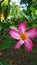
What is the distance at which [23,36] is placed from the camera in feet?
2.16

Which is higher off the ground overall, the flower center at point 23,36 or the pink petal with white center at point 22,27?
the pink petal with white center at point 22,27

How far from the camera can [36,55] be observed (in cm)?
77

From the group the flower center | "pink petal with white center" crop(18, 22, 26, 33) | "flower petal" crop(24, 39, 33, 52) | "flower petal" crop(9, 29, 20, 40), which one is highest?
"pink petal with white center" crop(18, 22, 26, 33)

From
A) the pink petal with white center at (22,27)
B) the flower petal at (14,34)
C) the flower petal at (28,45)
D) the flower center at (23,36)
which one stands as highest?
the pink petal with white center at (22,27)

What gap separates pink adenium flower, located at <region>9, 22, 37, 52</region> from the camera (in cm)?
62

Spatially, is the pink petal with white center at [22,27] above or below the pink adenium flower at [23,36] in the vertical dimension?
above

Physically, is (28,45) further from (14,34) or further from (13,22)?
(13,22)

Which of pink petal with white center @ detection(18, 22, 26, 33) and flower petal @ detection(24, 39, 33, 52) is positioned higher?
pink petal with white center @ detection(18, 22, 26, 33)

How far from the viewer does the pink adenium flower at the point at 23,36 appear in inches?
24.2

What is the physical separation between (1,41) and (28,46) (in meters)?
0.14

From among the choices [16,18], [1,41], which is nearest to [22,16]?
[16,18]

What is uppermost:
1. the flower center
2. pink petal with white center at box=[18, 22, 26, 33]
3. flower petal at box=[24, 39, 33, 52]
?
pink petal with white center at box=[18, 22, 26, 33]

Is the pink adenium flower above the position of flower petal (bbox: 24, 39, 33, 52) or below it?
above

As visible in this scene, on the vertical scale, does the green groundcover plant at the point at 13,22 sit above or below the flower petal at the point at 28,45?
above
